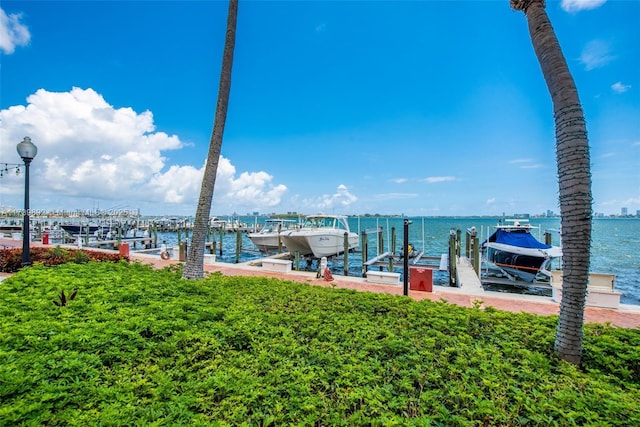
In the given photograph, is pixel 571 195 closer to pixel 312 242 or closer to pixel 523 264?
pixel 523 264

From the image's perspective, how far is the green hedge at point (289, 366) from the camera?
9.06 ft

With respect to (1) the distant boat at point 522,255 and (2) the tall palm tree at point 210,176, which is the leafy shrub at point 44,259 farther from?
(1) the distant boat at point 522,255

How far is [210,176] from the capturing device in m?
8.26

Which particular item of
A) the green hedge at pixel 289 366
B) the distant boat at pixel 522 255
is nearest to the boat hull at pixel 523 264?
the distant boat at pixel 522 255

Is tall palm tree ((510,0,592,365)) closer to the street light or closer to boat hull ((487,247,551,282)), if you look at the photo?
the street light

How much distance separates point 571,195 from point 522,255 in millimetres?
13864

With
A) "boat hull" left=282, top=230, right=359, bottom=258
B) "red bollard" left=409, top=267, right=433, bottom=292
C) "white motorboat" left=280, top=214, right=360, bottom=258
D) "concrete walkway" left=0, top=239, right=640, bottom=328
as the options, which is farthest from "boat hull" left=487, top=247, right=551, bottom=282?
"boat hull" left=282, top=230, right=359, bottom=258

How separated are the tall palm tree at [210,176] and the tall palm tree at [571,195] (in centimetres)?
706

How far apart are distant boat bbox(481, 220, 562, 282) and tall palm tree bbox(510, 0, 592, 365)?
12141 mm

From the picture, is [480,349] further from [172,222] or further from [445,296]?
[172,222]

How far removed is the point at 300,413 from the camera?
9.32 ft

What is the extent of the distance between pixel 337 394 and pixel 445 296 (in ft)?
23.4

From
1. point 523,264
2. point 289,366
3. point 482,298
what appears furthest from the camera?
point 523,264

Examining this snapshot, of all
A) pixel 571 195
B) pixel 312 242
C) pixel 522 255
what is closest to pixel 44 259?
pixel 312 242
